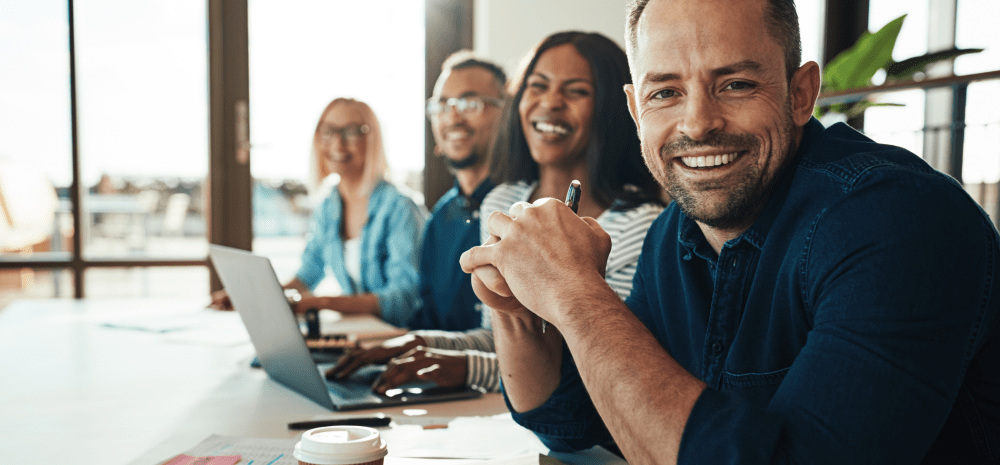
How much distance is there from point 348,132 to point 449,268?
104cm

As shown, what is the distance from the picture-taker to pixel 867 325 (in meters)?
0.63

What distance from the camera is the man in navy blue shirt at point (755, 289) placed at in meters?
0.63

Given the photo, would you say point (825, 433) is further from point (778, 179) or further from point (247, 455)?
point (247, 455)

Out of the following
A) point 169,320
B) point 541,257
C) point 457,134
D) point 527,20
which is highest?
point 527,20

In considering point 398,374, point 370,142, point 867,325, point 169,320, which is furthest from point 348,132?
point 867,325

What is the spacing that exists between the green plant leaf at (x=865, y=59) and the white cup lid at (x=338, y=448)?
12.3 ft

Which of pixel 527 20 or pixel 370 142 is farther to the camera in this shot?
pixel 527 20

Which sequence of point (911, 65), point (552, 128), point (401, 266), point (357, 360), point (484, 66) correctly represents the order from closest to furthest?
1. point (357, 360)
2. point (552, 128)
3. point (401, 266)
4. point (484, 66)
5. point (911, 65)

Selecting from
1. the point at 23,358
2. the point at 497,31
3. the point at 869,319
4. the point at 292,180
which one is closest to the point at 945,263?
the point at 869,319

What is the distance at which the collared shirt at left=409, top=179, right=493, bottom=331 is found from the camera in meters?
2.08

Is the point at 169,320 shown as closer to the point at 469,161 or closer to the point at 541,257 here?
the point at 469,161

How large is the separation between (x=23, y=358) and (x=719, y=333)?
1.53 m

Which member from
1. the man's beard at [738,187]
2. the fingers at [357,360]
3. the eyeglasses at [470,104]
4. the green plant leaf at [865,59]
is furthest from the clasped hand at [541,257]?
the green plant leaf at [865,59]

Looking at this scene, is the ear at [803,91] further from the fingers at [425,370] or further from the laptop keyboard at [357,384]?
the laptop keyboard at [357,384]
